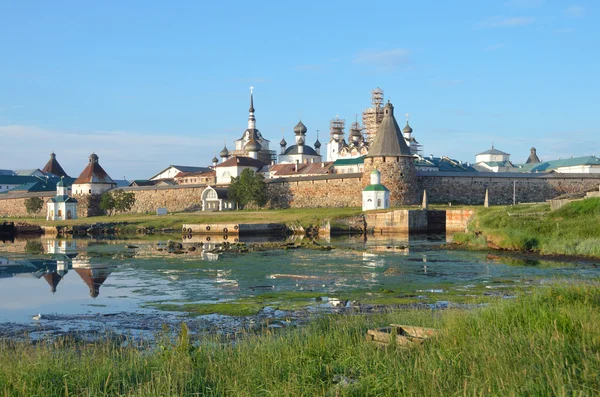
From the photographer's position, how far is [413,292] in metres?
13.0

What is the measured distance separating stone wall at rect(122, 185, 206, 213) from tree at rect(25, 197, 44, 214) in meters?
6.82

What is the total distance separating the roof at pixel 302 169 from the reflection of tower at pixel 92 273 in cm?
4052

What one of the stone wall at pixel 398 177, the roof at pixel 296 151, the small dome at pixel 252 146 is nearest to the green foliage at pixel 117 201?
the stone wall at pixel 398 177

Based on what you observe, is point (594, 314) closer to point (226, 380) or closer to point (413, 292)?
point (226, 380)

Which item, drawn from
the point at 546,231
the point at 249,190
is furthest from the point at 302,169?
the point at 546,231

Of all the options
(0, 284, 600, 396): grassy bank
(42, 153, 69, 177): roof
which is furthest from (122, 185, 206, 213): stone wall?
(0, 284, 600, 396): grassy bank

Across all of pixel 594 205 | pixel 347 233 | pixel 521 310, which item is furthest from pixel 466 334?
pixel 347 233

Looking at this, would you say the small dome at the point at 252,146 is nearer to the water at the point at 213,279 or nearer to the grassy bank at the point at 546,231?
the grassy bank at the point at 546,231

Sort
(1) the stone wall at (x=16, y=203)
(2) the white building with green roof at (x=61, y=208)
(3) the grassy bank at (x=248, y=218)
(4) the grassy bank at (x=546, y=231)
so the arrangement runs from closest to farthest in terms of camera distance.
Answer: (4) the grassy bank at (x=546, y=231) < (3) the grassy bank at (x=248, y=218) < (2) the white building with green roof at (x=61, y=208) < (1) the stone wall at (x=16, y=203)

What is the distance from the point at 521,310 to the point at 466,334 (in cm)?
92

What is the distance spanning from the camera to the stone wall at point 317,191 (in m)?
47.3

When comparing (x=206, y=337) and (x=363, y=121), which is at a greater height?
(x=363, y=121)

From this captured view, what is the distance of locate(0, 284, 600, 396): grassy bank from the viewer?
17.9ft

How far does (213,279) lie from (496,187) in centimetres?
3406
